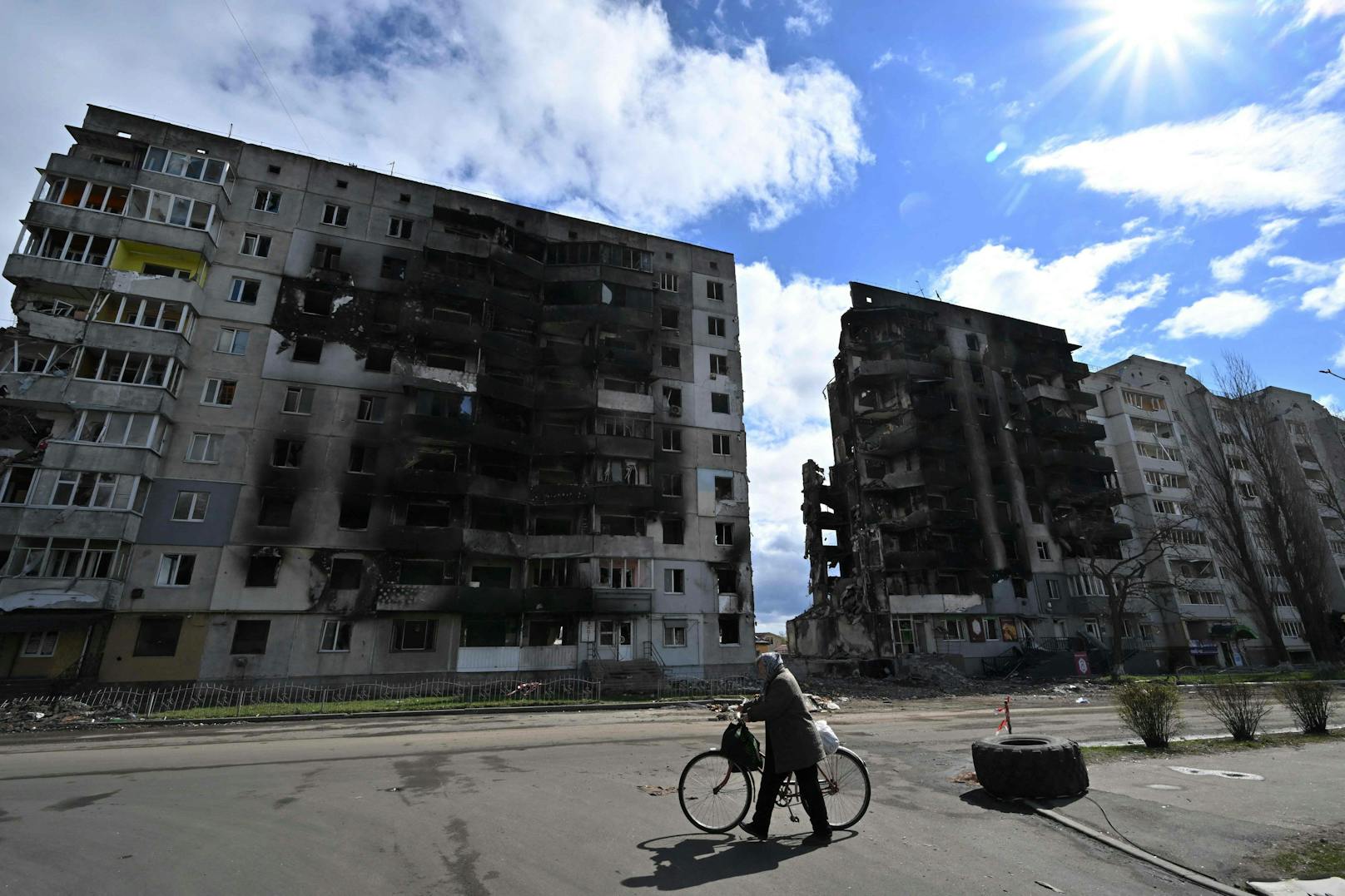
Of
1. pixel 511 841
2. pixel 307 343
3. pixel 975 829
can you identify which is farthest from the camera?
pixel 307 343

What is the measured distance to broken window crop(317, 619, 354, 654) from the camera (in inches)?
1163

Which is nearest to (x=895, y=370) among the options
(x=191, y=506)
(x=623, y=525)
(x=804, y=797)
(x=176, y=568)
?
(x=623, y=525)

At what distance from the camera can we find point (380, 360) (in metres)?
35.0

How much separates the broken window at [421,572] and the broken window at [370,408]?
317 inches

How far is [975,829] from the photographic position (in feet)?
22.5

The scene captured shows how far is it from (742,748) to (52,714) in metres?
26.2

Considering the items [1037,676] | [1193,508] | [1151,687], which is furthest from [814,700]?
[1193,508]

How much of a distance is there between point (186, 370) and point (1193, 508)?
238 ft

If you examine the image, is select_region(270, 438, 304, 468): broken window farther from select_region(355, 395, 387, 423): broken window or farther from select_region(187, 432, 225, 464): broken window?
select_region(355, 395, 387, 423): broken window

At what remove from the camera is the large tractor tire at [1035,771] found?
7.86m

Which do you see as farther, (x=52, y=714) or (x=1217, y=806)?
(x=52, y=714)

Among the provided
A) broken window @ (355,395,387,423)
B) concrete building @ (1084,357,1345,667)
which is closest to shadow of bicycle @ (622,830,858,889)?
broken window @ (355,395,387,423)

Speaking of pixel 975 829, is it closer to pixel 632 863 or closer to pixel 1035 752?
pixel 1035 752

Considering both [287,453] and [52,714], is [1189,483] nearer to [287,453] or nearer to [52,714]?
[287,453]
